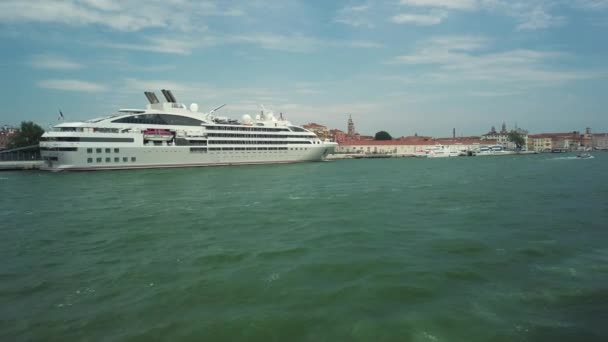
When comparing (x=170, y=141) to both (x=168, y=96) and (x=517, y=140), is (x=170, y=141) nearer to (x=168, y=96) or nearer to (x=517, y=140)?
(x=168, y=96)

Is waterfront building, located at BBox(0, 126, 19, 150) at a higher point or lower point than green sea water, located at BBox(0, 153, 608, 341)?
higher

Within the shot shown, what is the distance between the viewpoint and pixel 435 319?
232 inches

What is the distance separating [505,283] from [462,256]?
169 centimetres

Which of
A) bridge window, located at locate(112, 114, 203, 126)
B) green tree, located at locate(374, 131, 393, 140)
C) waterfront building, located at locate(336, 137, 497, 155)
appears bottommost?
waterfront building, located at locate(336, 137, 497, 155)

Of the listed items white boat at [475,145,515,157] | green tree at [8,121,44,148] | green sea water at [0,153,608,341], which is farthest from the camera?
white boat at [475,145,515,157]

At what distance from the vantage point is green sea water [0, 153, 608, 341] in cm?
576

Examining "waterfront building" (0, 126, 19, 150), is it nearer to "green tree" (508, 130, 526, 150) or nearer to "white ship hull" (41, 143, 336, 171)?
"white ship hull" (41, 143, 336, 171)

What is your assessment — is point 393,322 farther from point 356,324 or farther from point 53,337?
point 53,337

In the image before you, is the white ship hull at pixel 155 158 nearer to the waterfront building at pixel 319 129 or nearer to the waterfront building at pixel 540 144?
the waterfront building at pixel 319 129

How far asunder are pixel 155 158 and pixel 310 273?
38.2 metres

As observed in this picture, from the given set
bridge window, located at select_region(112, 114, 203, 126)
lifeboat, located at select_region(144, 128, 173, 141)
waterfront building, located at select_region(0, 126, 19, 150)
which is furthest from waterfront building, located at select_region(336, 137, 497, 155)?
waterfront building, located at select_region(0, 126, 19, 150)

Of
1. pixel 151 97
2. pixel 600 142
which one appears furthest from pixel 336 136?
pixel 600 142

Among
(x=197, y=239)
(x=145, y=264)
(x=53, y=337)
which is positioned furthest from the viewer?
(x=197, y=239)

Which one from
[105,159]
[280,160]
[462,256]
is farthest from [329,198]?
[280,160]
